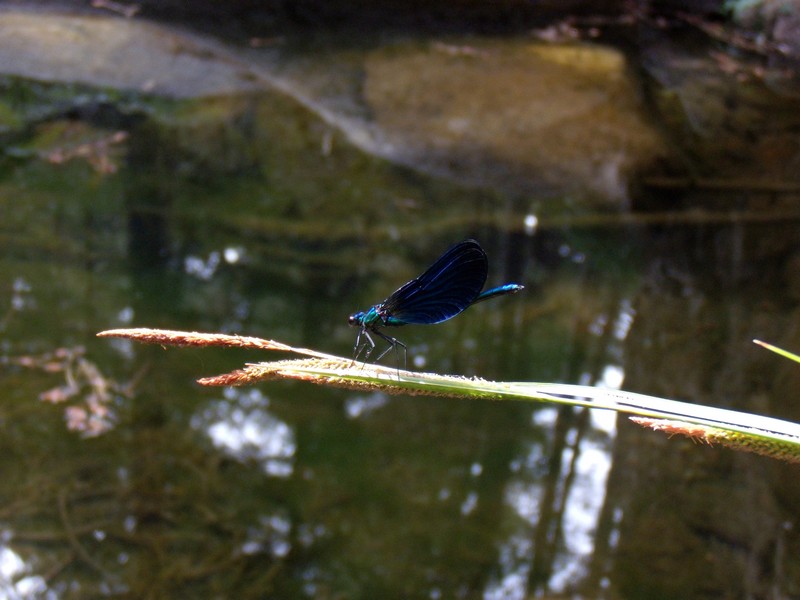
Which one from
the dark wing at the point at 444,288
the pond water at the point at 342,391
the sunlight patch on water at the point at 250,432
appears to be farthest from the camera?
the sunlight patch on water at the point at 250,432

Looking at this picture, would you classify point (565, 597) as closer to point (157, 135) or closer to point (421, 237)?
point (421, 237)

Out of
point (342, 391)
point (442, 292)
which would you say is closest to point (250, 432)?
point (342, 391)

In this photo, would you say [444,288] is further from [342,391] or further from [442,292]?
[342,391]

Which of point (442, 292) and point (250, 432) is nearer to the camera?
point (442, 292)

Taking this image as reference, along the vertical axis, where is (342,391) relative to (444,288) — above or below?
below

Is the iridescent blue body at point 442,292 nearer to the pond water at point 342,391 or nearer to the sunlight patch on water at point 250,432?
the pond water at point 342,391

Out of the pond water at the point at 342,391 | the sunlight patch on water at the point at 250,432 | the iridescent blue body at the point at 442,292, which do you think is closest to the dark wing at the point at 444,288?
the iridescent blue body at the point at 442,292
